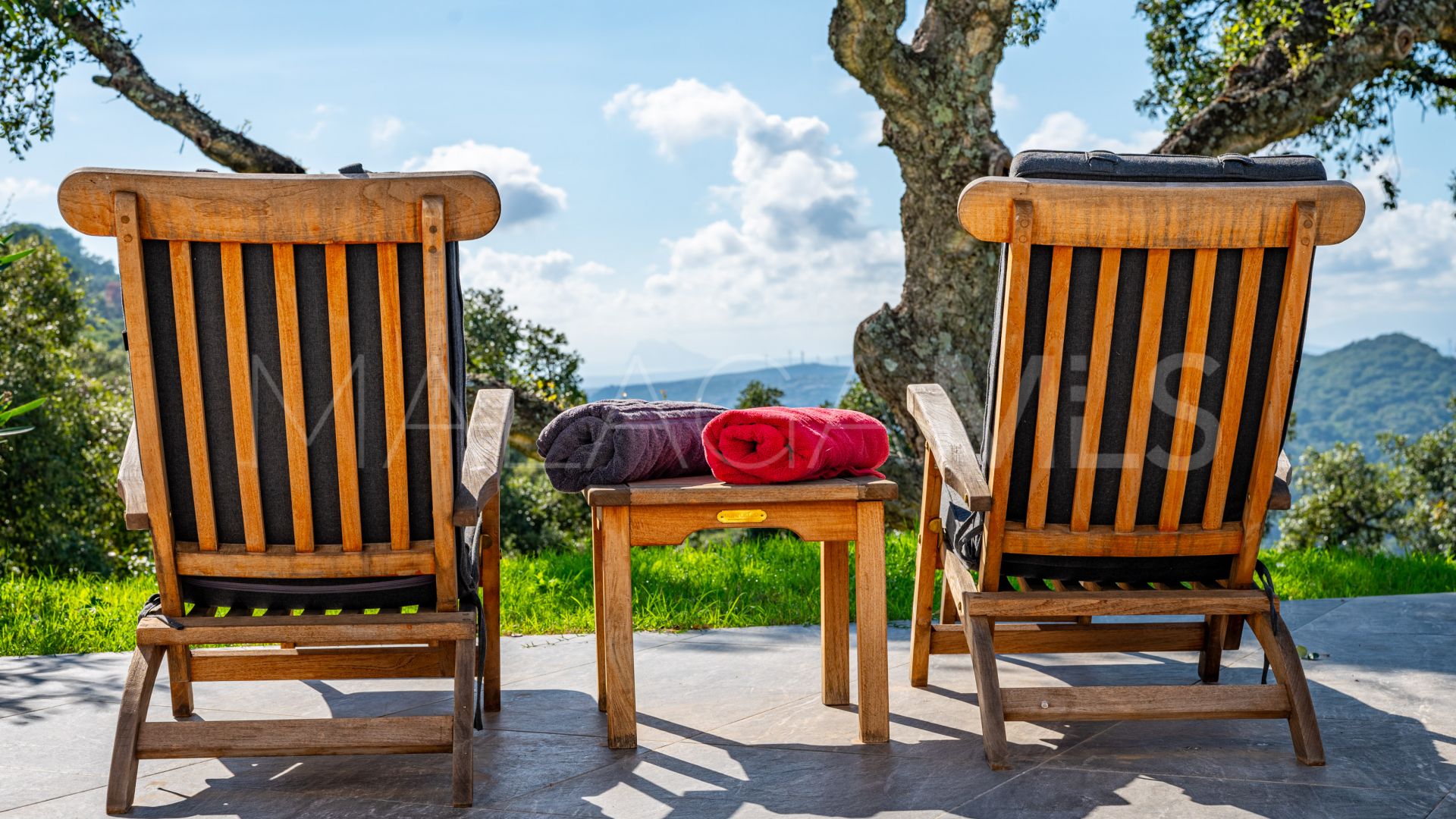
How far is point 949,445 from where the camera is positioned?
8.16 ft

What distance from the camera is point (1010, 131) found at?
7496 mm

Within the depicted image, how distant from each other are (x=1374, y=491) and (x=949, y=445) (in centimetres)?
1588

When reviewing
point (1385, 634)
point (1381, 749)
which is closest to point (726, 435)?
point (1381, 749)

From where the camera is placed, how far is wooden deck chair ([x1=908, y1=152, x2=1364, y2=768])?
7.39ft

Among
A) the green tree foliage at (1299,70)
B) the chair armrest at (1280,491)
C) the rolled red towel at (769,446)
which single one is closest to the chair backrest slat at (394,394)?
the rolled red towel at (769,446)

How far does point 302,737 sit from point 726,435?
1.04 m

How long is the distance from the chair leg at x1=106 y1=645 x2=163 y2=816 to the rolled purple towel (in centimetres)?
90

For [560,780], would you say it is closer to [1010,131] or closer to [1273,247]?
[1273,247]

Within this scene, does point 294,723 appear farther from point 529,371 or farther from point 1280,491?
point 529,371

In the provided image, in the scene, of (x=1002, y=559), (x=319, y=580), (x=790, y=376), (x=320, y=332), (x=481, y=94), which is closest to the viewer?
(x=320, y=332)

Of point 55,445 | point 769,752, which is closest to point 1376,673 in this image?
point 769,752

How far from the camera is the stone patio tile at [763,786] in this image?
6.87 feet

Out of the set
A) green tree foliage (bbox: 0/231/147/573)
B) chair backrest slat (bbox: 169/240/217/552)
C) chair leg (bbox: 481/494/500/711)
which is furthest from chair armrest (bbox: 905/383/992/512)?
green tree foliage (bbox: 0/231/147/573)

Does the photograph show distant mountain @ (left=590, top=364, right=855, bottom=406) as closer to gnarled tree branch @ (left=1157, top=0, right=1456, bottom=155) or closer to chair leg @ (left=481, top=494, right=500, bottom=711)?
chair leg @ (left=481, top=494, right=500, bottom=711)
